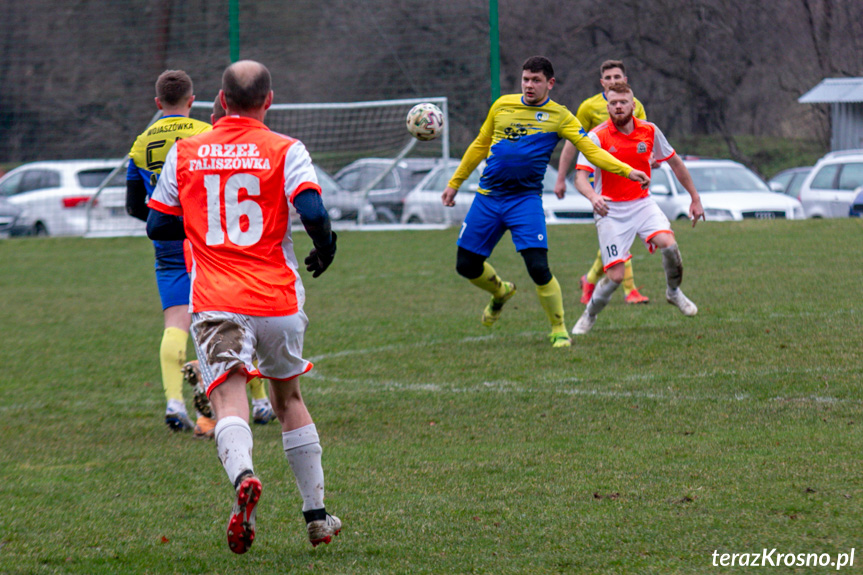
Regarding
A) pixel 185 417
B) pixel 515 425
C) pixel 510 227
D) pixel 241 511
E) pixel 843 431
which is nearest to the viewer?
pixel 241 511

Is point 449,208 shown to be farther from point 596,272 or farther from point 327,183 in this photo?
point 596,272

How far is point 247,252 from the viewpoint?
3.96m

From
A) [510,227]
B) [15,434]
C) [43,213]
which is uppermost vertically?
[510,227]

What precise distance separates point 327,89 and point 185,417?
2075 cm

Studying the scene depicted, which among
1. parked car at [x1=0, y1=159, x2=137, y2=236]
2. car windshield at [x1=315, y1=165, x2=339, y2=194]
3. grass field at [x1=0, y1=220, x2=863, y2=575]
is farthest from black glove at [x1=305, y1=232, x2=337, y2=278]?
parked car at [x1=0, y1=159, x2=137, y2=236]

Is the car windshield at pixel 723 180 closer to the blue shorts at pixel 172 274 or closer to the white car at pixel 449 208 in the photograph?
the white car at pixel 449 208

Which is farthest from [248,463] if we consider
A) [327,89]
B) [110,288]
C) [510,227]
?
[327,89]

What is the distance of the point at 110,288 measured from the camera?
13852 millimetres

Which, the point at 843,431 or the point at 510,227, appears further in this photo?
the point at 510,227

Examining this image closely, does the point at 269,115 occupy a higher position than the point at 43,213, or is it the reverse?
the point at 269,115

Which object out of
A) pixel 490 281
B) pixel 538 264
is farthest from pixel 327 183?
pixel 538 264

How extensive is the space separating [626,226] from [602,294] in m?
0.59

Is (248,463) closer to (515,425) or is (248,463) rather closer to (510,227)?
(515,425)

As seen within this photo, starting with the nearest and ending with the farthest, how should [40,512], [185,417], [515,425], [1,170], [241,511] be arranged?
[241,511] → [40,512] → [515,425] → [185,417] → [1,170]
